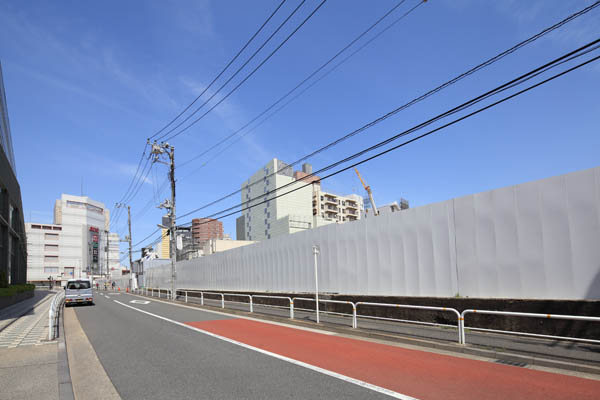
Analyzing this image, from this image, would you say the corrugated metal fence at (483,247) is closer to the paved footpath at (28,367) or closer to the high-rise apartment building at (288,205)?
the paved footpath at (28,367)

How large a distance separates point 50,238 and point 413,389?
487ft

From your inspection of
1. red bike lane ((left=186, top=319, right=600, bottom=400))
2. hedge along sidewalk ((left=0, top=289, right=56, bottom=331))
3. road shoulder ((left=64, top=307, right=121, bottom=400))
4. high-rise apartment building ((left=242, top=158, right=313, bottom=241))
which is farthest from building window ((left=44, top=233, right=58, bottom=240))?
red bike lane ((left=186, top=319, right=600, bottom=400))

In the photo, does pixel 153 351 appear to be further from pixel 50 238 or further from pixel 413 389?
pixel 50 238

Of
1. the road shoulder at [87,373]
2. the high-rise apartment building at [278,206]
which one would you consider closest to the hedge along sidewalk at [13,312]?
the road shoulder at [87,373]

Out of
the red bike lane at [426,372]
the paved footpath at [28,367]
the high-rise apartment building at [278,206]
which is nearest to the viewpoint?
the red bike lane at [426,372]

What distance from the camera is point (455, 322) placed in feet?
35.4

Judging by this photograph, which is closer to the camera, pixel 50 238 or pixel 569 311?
pixel 569 311

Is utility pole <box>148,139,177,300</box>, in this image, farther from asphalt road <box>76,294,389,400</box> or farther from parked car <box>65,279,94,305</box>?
asphalt road <box>76,294,389,400</box>

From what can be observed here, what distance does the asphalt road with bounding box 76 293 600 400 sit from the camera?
5707mm

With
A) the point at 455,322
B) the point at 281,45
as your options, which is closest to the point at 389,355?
the point at 455,322

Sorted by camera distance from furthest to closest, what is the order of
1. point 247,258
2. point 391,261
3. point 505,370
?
1. point 247,258
2. point 391,261
3. point 505,370

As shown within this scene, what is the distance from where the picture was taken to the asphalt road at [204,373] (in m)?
5.78

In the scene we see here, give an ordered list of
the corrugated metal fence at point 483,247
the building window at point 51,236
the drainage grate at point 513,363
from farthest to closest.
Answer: the building window at point 51,236, the corrugated metal fence at point 483,247, the drainage grate at point 513,363

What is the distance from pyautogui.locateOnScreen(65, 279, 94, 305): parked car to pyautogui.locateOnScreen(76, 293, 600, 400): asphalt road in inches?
726
